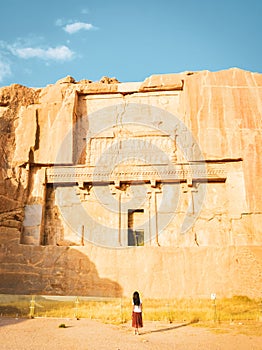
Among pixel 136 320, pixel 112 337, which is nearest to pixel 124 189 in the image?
pixel 136 320

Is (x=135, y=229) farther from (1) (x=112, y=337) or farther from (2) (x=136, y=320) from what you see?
(1) (x=112, y=337)

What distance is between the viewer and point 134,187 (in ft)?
50.0

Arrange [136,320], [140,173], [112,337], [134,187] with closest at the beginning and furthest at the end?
[112,337]
[136,320]
[140,173]
[134,187]

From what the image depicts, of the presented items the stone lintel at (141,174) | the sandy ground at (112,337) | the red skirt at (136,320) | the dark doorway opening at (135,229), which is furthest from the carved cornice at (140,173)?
the red skirt at (136,320)

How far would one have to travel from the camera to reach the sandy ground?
6.24 meters

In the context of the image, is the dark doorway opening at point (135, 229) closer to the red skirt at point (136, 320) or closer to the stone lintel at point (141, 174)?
the stone lintel at point (141, 174)

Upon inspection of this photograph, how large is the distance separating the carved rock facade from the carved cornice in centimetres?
4

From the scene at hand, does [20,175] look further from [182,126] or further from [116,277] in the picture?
[182,126]

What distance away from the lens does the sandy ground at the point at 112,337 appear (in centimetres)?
624

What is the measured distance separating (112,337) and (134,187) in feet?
28.6

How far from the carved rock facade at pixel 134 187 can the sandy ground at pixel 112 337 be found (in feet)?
15.4

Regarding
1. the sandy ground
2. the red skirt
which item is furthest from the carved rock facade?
the red skirt

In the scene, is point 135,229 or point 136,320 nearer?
point 136,320

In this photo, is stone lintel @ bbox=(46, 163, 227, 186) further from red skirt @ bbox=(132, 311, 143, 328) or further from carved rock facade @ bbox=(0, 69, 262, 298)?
red skirt @ bbox=(132, 311, 143, 328)
